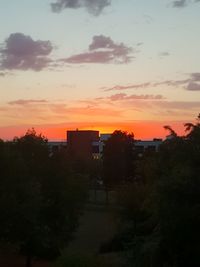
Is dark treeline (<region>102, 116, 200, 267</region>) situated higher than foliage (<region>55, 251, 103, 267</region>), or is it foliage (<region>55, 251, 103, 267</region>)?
dark treeline (<region>102, 116, 200, 267</region>)

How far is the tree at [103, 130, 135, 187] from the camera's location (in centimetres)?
6341

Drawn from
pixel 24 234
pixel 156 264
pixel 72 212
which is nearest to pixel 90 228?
pixel 72 212

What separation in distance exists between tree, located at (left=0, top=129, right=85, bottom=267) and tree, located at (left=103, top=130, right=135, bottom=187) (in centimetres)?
3130

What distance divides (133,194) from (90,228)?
795cm

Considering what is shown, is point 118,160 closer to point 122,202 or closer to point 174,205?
point 122,202

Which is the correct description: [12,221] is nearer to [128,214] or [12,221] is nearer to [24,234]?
[24,234]

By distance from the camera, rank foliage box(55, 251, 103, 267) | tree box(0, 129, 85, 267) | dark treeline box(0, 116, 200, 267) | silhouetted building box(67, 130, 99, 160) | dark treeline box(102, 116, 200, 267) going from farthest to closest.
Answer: silhouetted building box(67, 130, 99, 160) < tree box(0, 129, 85, 267) < foliage box(55, 251, 103, 267) < dark treeline box(0, 116, 200, 267) < dark treeline box(102, 116, 200, 267)

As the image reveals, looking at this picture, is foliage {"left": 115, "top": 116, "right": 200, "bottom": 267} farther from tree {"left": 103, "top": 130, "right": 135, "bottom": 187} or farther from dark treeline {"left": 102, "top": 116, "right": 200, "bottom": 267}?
tree {"left": 103, "top": 130, "right": 135, "bottom": 187}

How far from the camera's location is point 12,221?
81.0ft

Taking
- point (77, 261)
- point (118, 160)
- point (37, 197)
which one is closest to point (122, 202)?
point (37, 197)

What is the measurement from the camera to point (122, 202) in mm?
39438

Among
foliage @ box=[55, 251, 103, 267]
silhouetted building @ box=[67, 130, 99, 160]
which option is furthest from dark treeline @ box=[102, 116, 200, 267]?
silhouetted building @ box=[67, 130, 99, 160]

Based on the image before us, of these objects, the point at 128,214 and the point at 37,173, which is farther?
the point at 128,214

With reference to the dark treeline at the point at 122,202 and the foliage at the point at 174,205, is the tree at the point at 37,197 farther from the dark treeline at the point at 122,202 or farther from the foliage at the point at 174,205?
the foliage at the point at 174,205
